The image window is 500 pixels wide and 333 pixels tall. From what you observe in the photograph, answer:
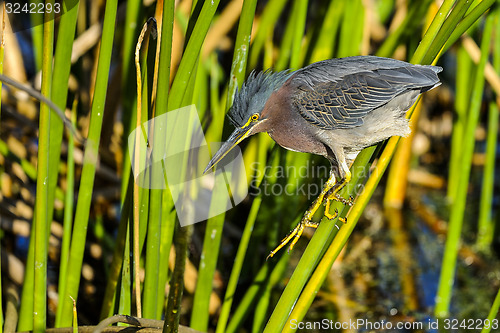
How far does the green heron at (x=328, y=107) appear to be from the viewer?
1.68 m

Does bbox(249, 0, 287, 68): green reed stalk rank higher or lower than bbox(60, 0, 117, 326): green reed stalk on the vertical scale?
higher

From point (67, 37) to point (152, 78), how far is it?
23cm

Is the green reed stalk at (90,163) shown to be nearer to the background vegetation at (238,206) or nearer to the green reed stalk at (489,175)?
the background vegetation at (238,206)

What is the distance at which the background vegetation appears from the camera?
1.38 m

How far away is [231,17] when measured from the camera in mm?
2943

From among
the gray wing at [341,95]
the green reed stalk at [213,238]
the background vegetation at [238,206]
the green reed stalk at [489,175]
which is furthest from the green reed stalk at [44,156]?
the green reed stalk at [489,175]

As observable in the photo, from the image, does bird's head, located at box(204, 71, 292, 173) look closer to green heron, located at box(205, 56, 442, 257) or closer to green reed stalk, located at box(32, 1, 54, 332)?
green heron, located at box(205, 56, 442, 257)

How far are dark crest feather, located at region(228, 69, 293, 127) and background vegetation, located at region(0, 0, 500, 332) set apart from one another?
31mm

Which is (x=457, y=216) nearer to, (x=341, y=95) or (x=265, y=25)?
(x=341, y=95)

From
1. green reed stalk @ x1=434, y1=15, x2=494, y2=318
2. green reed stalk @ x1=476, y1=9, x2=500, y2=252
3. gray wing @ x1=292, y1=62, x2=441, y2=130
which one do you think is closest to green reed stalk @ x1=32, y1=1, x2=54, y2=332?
gray wing @ x1=292, y1=62, x2=441, y2=130

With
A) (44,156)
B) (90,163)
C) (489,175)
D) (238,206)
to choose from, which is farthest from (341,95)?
(238,206)

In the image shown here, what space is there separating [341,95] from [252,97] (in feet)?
0.97

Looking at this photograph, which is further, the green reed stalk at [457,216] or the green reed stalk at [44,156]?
the green reed stalk at [457,216]

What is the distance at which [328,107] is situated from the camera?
1.75 m
